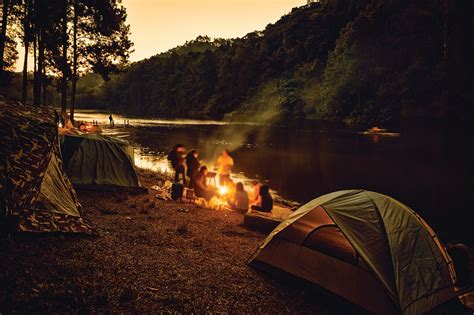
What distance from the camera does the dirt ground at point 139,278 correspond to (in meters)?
5.17

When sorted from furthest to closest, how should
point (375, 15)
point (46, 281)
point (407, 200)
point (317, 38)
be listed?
point (317, 38) → point (375, 15) → point (407, 200) → point (46, 281)

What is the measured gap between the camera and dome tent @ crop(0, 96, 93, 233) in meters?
6.39

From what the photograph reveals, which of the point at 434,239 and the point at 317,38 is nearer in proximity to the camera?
the point at 434,239

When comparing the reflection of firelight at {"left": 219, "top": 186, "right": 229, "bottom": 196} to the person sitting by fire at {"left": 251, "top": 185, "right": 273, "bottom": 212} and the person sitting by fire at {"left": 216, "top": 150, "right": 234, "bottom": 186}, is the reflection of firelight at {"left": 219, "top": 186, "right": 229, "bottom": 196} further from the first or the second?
the person sitting by fire at {"left": 251, "top": 185, "right": 273, "bottom": 212}

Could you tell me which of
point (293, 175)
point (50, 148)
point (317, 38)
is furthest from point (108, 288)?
point (317, 38)

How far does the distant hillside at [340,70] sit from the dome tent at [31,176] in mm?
26468

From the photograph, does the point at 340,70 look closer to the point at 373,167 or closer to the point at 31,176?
the point at 373,167

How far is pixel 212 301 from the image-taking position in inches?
230

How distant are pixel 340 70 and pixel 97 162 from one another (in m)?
88.8

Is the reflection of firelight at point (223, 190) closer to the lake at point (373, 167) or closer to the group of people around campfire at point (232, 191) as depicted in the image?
the group of people around campfire at point (232, 191)

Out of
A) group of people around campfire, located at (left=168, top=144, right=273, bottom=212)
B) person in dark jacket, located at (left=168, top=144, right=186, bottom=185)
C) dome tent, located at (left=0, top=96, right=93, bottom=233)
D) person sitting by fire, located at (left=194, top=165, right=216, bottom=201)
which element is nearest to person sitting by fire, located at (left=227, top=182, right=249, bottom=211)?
group of people around campfire, located at (left=168, top=144, right=273, bottom=212)

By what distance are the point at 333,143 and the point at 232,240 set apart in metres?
41.8

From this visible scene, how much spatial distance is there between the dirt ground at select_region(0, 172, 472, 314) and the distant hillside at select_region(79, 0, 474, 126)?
27.3 meters

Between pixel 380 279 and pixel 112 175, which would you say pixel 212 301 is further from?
pixel 112 175
